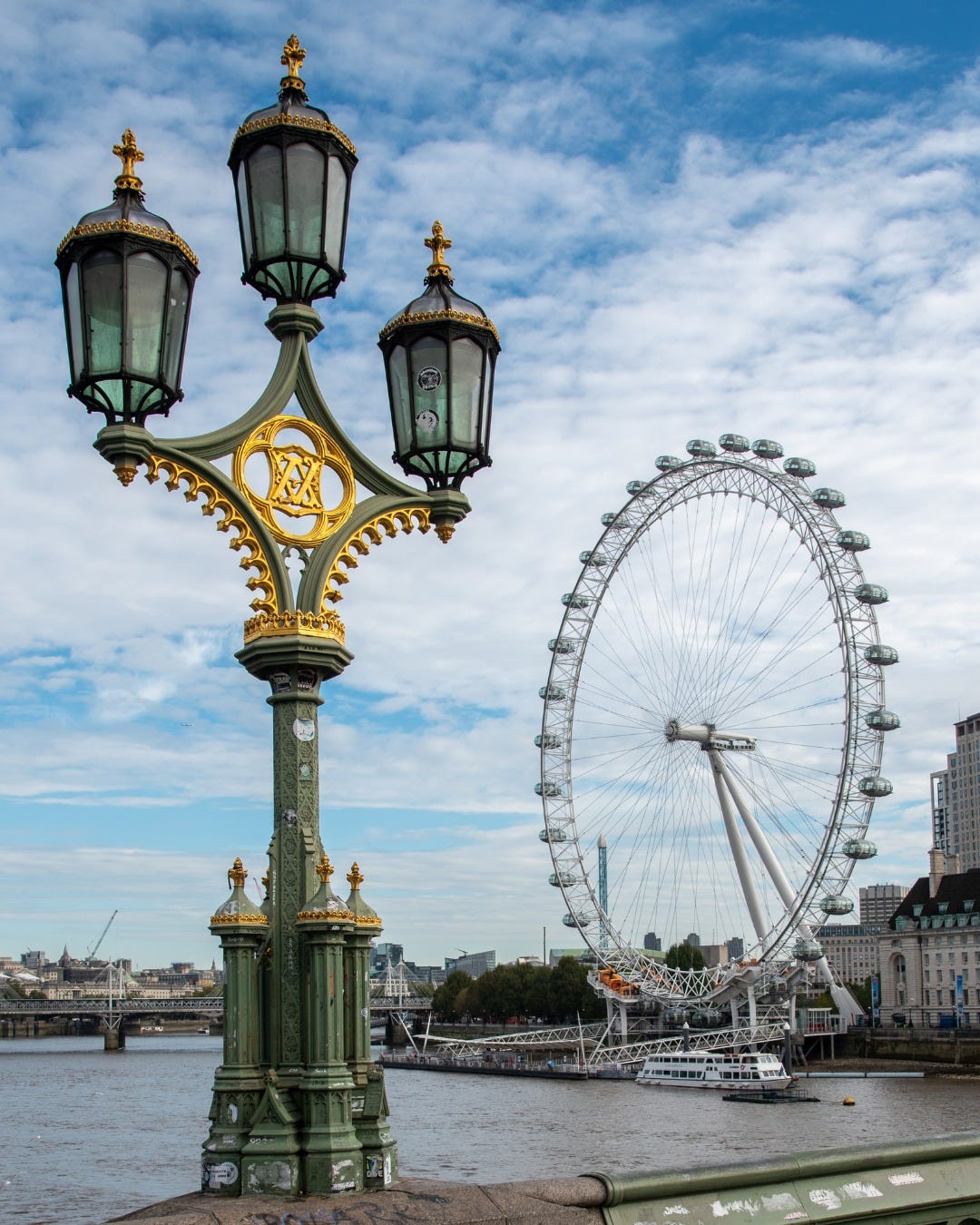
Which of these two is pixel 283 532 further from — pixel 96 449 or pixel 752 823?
pixel 752 823

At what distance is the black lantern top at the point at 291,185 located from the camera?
6.45m

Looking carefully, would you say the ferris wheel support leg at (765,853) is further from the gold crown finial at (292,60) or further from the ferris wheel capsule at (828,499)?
the gold crown finial at (292,60)

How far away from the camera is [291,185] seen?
6465 mm

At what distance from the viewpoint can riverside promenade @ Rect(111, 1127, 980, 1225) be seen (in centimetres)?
453

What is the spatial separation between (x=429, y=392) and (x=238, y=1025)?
2.98m

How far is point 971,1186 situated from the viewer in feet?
16.6

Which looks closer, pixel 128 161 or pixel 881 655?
pixel 128 161

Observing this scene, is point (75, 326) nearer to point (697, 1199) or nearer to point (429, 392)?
point (429, 392)

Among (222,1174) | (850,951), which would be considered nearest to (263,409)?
(222,1174)

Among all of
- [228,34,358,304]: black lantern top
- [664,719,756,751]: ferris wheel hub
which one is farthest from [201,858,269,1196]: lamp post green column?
[664,719,756,751]: ferris wheel hub

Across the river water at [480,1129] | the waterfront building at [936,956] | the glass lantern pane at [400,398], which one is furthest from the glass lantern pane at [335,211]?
the waterfront building at [936,956]

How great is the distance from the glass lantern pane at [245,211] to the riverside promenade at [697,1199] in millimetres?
4107

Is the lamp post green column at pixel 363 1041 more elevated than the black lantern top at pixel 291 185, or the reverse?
the black lantern top at pixel 291 185

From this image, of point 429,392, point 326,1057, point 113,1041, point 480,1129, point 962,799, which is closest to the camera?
point 326,1057
